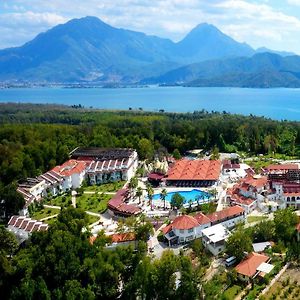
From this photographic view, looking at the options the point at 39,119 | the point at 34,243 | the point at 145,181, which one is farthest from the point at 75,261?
the point at 39,119

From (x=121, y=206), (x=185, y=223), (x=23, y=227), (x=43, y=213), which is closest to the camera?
(x=185, y=223)

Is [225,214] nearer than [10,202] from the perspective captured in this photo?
Yes

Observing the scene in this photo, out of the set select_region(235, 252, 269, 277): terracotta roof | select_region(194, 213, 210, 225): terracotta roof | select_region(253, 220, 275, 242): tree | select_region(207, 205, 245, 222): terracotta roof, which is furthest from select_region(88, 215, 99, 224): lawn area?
select_region(235, 252, 269, 277): terracotta roof

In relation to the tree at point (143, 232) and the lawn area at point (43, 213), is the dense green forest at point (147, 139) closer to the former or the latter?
the lawn area at point (43, 213)

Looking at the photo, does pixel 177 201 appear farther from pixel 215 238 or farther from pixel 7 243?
pixel 7 243

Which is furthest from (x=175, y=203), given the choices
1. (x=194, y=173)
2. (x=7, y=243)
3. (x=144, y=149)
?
(x=144, y=149)

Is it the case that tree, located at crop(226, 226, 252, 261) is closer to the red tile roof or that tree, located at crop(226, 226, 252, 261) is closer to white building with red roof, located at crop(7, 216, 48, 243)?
white building with red roof, located at crop(7, 216, 48, 243)

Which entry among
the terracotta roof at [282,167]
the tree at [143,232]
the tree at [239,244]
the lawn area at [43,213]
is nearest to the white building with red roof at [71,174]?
the lawn area at [43,213]

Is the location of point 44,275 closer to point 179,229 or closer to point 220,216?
point 179,229
